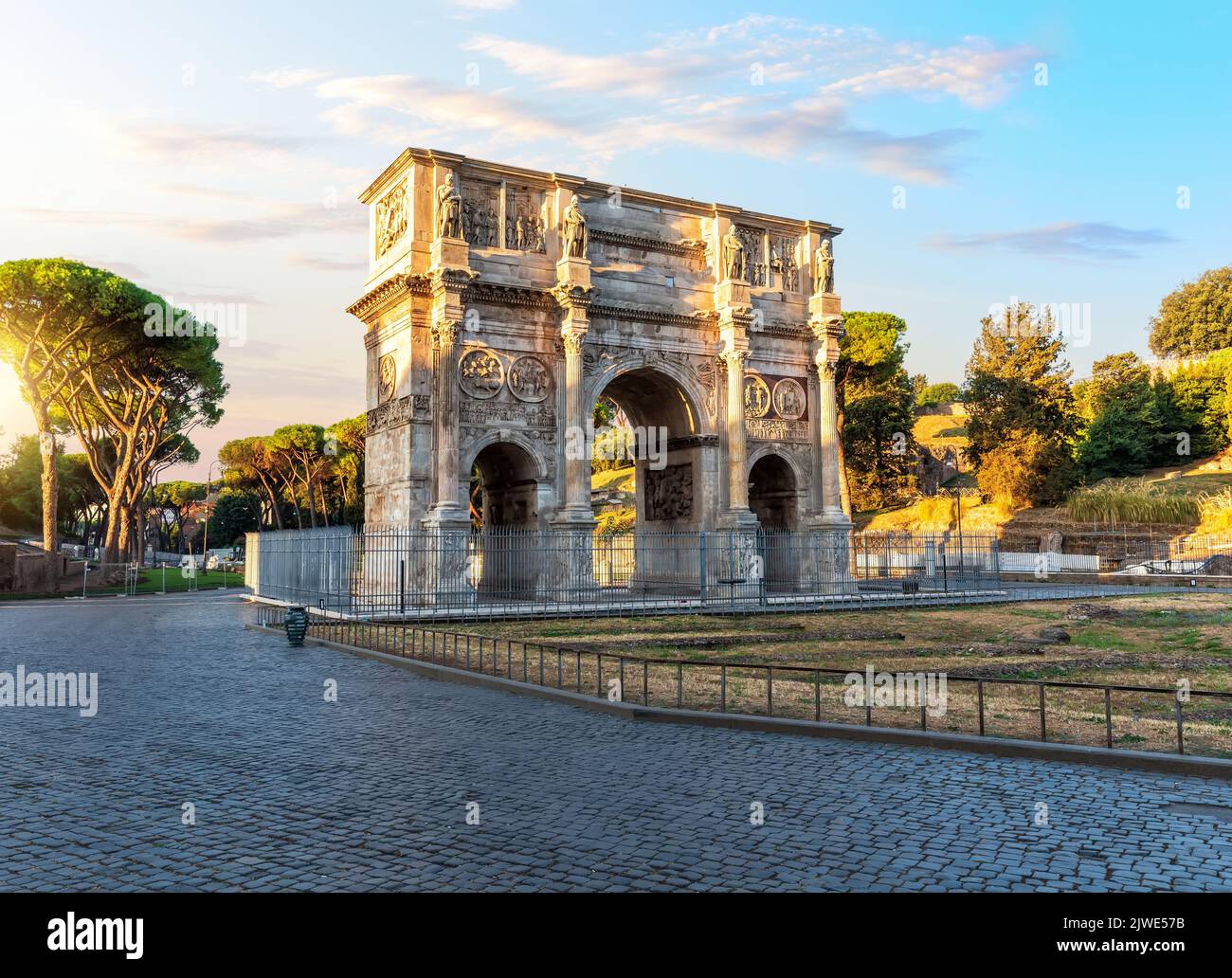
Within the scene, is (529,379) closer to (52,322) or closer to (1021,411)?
(52,322)

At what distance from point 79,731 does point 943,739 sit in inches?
335

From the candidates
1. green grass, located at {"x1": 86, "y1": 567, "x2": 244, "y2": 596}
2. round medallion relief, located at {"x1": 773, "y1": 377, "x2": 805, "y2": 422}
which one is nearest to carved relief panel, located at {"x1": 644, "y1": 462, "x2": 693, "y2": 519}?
round medallion relief, located at {"x1": 773, "y1": 377, "x2": 805, "y2": 422}

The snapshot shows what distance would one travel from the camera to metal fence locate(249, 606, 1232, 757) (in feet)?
29.2

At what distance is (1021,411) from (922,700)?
141 ft

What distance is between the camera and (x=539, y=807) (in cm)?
646

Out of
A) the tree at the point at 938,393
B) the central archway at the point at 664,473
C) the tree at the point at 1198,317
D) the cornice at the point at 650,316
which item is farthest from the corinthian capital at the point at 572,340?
the tree at the point at 938,393

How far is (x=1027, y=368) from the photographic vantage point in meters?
50.0

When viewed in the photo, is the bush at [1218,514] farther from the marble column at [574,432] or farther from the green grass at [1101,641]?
the marble column at [574,432]

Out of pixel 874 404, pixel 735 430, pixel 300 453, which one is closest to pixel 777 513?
pixel 735 430

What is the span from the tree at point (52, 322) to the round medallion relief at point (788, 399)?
1095 inches

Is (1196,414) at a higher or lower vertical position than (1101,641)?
higher

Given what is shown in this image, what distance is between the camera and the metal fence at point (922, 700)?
29.2 feet

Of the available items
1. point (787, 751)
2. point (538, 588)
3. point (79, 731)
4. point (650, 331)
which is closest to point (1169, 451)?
point (650, 331)
